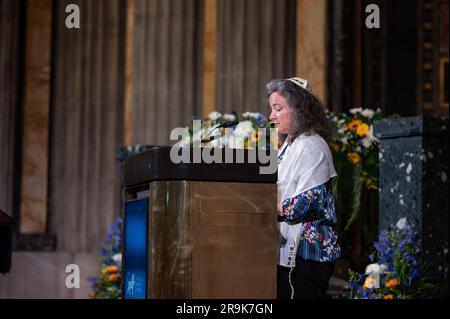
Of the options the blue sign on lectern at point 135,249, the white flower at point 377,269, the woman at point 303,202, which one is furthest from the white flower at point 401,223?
the blue sign on lectern at point 135,249

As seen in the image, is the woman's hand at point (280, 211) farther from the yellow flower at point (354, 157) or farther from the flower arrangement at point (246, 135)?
the yellow flower at point (354, 157)

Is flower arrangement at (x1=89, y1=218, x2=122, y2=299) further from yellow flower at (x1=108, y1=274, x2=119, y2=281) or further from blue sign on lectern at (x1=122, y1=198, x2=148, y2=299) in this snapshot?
blue sign on lectern at (x1=122, y1=198, x2=148, y2=299)

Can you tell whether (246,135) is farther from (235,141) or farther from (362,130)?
(362,130)

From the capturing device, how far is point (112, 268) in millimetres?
9352

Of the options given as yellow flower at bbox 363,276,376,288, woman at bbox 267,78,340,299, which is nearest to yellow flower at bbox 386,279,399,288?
yellow flower at bbox 363,276,376,288

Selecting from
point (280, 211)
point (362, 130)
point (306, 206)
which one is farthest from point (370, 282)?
point (280, 211)

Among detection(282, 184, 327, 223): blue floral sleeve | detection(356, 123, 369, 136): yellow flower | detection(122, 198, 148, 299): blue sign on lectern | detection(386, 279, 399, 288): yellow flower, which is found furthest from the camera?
detection(356, 123, 369, 136): yellow flower

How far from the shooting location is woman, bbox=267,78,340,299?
13.7 feet

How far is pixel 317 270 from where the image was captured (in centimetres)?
425

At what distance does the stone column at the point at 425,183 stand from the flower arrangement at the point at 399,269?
76 millimetres

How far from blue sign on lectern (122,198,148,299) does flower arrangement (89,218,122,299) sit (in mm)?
5099

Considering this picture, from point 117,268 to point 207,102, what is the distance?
9.88ft

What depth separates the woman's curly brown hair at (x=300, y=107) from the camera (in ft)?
14.2

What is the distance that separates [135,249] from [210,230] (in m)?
0.55
